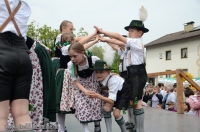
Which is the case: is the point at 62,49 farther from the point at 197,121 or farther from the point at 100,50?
the point at 197,121

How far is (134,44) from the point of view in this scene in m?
4.14

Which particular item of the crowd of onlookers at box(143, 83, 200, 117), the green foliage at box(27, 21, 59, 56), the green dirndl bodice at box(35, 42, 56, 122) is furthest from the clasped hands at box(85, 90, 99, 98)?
the green foliage at box(27, 21, 59, 56)

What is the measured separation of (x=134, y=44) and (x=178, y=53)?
34.5 metres

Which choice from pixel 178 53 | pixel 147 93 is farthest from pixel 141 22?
pixel 178 53

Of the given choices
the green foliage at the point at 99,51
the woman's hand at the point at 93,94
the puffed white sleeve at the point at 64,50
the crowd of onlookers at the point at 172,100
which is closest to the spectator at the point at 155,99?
the crowd of onlookers at the point at 172,100

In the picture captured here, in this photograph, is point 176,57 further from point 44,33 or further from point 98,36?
point 98,36

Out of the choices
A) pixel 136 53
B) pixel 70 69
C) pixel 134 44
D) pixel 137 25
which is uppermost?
pixel 137 25

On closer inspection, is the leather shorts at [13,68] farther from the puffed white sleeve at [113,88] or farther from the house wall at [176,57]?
the house wall at [176,57]

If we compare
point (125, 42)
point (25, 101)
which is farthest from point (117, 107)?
point (25, 101)

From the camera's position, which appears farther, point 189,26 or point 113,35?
point 189,26

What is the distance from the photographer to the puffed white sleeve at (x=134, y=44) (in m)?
4.09

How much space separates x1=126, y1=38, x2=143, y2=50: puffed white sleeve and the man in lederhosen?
6.42 feet

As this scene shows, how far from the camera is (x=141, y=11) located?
→ 4.71 meters

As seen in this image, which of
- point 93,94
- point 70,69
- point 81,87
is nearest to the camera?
point 93,94
